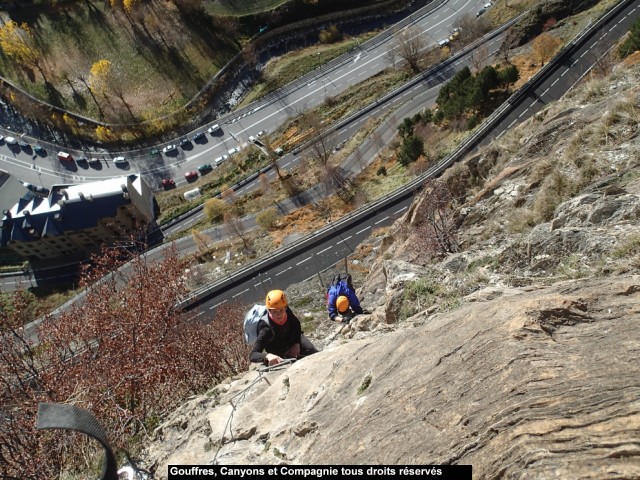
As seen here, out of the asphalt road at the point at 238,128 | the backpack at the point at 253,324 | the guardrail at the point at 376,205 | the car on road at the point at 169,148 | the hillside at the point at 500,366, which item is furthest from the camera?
the car on road at the point at 169,148

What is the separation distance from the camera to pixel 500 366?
20.0 feet

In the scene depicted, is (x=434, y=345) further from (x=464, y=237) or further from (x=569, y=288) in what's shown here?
(x=464, y=237)

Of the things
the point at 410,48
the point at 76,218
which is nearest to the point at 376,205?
the point at 410,48

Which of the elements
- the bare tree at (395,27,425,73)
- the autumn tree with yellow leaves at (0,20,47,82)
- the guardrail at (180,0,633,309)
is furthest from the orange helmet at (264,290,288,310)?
the autumn tree with yellow leaves at (0,20,47,82)

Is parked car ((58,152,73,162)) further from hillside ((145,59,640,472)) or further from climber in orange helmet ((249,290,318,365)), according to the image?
climber in orange helmet ((249,290,318,365))

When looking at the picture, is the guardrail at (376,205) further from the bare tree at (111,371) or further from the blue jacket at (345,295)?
the blue jacket at (345,295)

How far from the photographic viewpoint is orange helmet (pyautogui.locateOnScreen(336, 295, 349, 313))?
16.2 metres

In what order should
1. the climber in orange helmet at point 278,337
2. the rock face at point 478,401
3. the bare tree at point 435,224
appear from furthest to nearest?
the bare tree at point 435,224
the climber in orange helmet at point 278,337
the rock face at point 478,401

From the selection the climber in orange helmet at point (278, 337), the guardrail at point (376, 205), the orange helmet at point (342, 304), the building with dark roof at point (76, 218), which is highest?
the building with dark roof at point (76, 218)

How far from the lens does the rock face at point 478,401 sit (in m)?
4.94

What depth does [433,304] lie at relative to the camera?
11.6 m

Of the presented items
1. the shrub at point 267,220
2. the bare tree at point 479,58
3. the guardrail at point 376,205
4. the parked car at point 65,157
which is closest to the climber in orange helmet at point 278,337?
the guardrail at point 376,205

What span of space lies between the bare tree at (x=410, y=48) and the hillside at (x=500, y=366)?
54.9m

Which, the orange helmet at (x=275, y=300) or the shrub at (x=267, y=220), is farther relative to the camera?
the shrub at (x=267, y=220)
